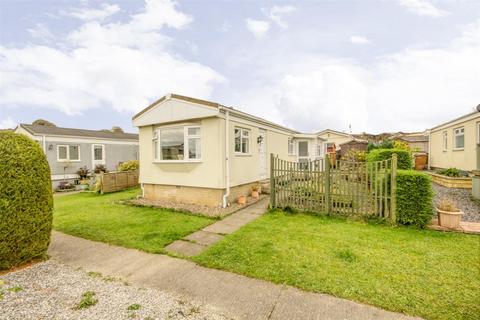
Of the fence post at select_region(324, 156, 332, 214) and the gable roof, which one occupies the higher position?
the gable roof

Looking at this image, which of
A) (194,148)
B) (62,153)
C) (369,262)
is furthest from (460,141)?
(62,153)

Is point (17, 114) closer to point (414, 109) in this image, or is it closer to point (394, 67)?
point (394, 67)

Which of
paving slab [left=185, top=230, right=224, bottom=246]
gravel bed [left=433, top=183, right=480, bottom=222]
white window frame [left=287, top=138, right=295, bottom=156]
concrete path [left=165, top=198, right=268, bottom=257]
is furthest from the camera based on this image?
white window frame [left=287, top=138, right=295, bottom=156]

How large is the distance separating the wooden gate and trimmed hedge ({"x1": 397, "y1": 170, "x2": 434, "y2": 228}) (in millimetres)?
188

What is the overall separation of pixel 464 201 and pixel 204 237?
9443 millimetres

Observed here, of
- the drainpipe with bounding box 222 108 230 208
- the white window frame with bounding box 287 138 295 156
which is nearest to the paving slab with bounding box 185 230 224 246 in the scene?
the drainpipe with bounding box 222 108 230 208

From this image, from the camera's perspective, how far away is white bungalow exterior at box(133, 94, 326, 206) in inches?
327

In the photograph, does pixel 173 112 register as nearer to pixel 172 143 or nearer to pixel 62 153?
pixel 172 143

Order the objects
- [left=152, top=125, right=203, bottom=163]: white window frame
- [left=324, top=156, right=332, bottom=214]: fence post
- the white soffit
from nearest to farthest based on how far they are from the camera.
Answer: [left=324, top=156, right=332, bottom=214]: fence post
the white soffit
[left=152, top=125, right=203, bottom=163]: white window frame

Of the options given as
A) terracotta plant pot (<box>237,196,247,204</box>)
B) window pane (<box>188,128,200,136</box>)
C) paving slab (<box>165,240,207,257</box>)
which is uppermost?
window pane (<box>188,128,200,136</box>)

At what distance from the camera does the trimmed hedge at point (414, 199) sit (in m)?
5.57

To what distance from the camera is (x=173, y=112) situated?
9.00 metres

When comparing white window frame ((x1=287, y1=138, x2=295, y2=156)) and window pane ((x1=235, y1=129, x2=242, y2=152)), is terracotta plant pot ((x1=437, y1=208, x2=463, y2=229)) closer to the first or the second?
window pane ((x1=235, y1=129, x2=242, y2=152))

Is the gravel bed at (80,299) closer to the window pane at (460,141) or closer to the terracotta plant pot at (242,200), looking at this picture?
the terracotta plant pot at (242,200)
